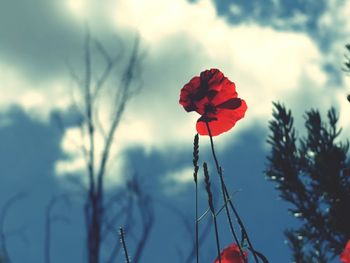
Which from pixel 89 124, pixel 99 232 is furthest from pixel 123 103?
pixel 99 232

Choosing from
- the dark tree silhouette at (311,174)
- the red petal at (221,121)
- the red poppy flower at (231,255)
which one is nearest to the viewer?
the red poppy flower at (231,255)

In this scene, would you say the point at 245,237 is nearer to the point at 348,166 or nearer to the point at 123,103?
the point at 348,166

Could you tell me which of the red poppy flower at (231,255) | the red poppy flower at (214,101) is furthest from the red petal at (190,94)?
the red poppy flower at (231,255)

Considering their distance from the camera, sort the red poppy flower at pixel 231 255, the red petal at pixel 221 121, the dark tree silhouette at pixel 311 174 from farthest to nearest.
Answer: the dark tree silhouette at pixel 311 174 → the red petal at pixel 221 121 → the red poppy flower at pixel 231 255

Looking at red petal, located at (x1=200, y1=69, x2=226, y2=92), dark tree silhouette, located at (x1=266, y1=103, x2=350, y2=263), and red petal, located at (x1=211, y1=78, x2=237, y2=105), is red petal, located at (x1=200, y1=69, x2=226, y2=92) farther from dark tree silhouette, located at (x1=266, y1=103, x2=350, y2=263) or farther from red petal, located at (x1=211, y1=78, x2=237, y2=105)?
dark tree silhouette, located at (x1=266, y1=103, x2=350, y2=263)

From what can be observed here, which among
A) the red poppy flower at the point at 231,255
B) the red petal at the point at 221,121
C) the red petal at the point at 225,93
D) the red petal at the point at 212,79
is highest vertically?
the red petal at the point at 212,79

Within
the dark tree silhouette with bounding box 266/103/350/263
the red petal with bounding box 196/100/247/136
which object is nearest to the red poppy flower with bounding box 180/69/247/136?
the red petal with bounding box 196/100/247/136

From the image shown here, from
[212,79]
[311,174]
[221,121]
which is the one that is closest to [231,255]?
[221,121]

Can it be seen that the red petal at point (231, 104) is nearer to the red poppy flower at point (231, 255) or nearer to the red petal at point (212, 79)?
the red petal at point (212, 79)
